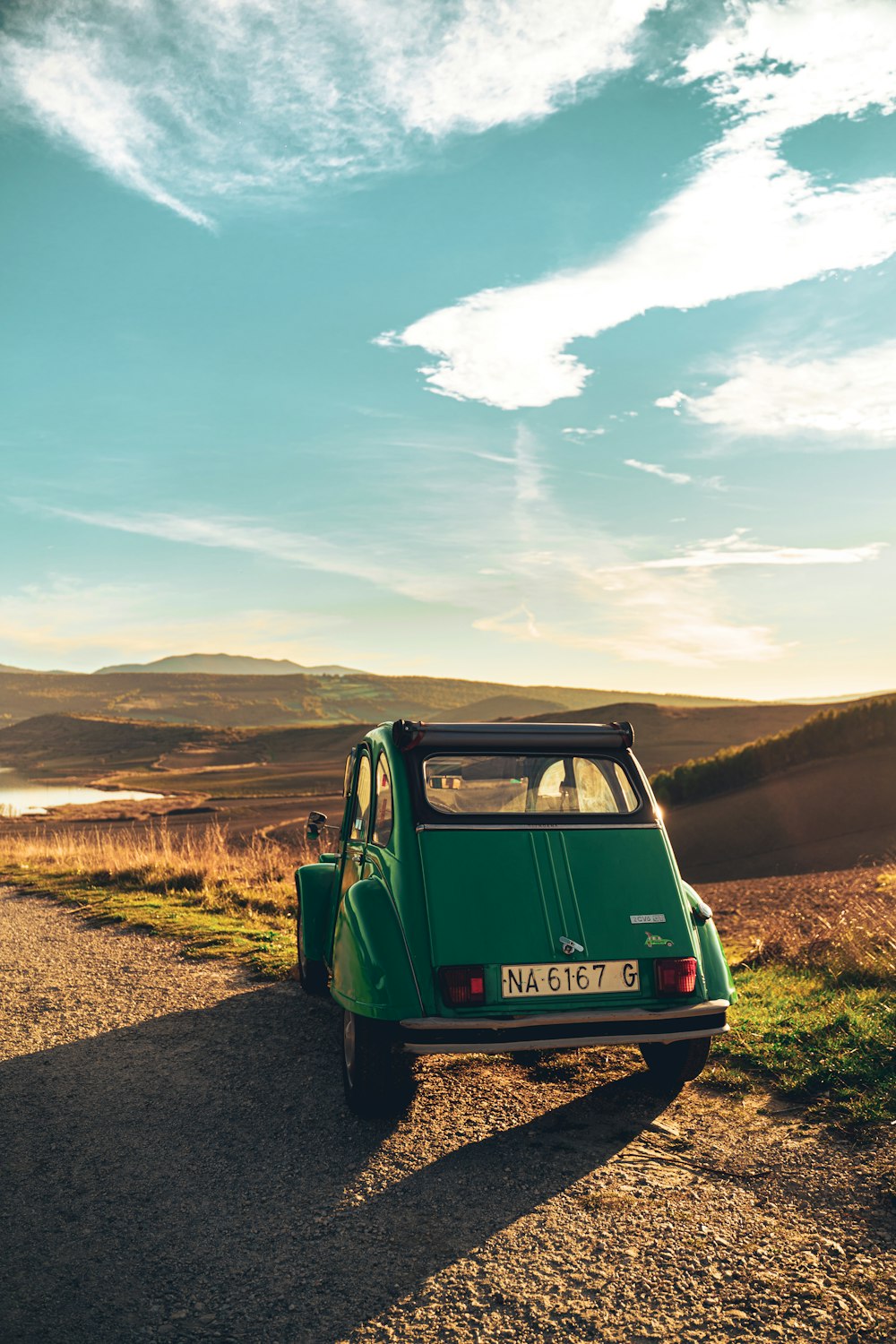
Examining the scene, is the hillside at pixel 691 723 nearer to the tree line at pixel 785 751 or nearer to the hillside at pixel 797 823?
the tree line at pixel 785 751

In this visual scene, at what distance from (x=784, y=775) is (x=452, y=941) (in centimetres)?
2261

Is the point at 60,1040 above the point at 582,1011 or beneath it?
beneath

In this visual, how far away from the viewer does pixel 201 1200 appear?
4125 millimetres

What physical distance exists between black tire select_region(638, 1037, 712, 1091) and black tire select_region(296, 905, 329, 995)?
9.04 feet

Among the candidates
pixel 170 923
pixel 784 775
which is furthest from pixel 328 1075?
pixel 784 775

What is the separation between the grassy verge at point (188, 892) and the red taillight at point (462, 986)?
15.0 feet

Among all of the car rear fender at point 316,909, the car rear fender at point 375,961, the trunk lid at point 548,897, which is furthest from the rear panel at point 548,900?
the car rear fender at point 316,909

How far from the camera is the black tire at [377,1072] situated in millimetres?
4855

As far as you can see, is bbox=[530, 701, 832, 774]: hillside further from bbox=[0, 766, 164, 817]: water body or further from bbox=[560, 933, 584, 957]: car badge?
bbox=[560, 933, 584, 957]: car badge

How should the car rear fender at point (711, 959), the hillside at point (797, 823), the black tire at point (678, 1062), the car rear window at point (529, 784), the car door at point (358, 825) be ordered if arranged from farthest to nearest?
1. the hillside at point (797, 823)
2. the car door at point (358, 825)
3. the car rear window at point (529, 784)
4. the black tire at point (678, 1062)
5. the car rear fender at point (711, 959)

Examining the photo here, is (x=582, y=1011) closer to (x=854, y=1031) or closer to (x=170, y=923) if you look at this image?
(x=854, y=1031)

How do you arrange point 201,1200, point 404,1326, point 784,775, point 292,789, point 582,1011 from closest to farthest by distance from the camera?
1. point 404,1326
2. point 201,1200
3. point 582,1011
4. point 784,775
5. point 292,789

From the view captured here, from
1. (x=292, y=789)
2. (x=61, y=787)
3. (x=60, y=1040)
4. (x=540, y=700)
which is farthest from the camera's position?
(x=540, y=700)

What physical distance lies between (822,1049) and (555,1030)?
2.09 meters
